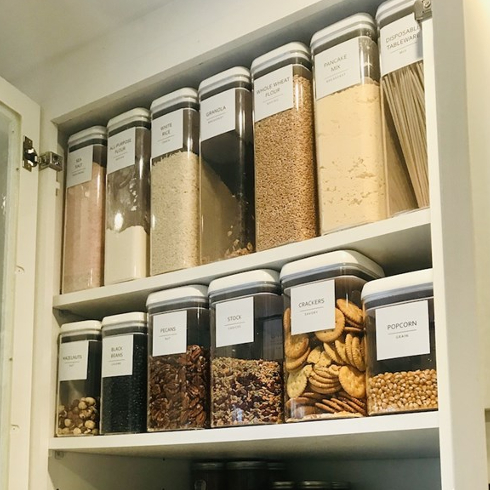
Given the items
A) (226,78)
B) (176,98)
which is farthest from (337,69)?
(176,98)

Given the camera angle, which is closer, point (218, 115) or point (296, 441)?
point (296, 441)

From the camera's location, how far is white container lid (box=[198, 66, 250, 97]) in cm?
142

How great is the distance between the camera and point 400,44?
1228 mm

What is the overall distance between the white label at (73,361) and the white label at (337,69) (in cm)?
66

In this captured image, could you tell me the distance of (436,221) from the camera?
111 centimetres

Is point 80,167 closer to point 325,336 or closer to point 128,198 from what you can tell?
point 128,198

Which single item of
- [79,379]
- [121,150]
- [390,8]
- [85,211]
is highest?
[390,8]

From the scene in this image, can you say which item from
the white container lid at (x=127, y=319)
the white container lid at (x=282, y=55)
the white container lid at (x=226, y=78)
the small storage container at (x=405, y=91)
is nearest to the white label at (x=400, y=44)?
the small storage container at (x=405, y=91)

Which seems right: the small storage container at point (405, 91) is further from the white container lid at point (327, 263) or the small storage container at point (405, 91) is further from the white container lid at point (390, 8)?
the white container lid at point (327, 263)

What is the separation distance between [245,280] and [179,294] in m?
0.15

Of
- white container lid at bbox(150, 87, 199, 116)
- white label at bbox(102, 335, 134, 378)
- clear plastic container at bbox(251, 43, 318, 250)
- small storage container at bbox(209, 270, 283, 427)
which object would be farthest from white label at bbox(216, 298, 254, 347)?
→ white container lid at bbox(150, 87, 199, 116)

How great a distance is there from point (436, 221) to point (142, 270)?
60 centimetres

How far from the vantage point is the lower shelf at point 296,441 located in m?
1.10

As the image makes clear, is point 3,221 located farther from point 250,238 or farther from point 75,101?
point 250,238
